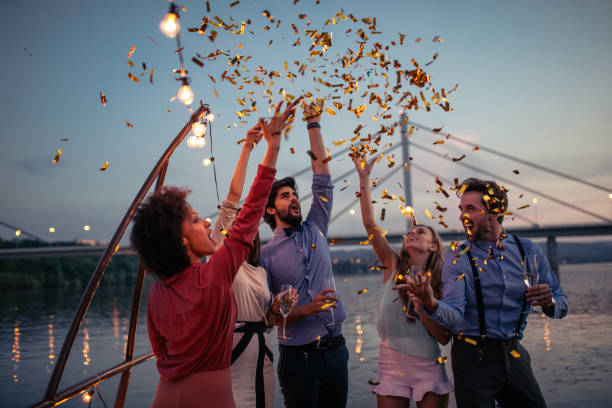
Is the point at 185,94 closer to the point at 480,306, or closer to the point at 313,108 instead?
the point at 313,108

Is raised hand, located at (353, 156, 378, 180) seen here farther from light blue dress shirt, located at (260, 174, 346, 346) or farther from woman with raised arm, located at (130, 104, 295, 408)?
woman with raised arm, located at (130, 104, 295, 408)

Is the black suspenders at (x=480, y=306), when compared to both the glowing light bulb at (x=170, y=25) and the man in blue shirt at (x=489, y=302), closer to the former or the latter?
the man in blue shirt at (x=489, y=302)

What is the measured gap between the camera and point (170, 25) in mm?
2197

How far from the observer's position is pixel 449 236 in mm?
37531

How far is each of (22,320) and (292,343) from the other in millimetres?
29410

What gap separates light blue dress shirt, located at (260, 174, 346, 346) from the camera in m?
3.23

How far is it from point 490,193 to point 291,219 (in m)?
1.42

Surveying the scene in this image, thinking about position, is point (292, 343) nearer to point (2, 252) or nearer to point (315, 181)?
point (315, 181)

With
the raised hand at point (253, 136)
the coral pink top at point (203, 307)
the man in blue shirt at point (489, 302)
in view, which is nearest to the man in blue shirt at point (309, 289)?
the raised hand at point (253, 136)

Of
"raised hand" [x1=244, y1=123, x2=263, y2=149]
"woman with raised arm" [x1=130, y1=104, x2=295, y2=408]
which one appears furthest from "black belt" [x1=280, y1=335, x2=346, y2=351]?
"raised hand" [x1=244, y1=123, x2=263, y2=149]

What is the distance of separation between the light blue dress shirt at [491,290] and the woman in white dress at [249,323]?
1045 millimetres

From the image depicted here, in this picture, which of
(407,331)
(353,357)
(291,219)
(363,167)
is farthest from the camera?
(353,357)

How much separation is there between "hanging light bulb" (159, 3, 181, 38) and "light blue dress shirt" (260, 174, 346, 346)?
69.4 inches

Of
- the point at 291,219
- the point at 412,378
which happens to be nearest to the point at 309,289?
the point at 291,219
